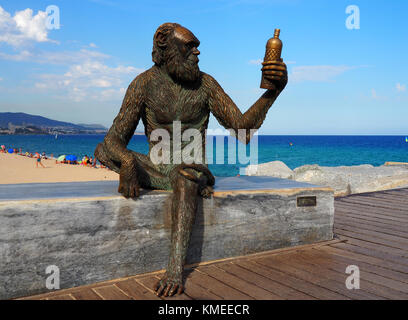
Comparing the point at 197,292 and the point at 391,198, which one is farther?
the point at 391,198

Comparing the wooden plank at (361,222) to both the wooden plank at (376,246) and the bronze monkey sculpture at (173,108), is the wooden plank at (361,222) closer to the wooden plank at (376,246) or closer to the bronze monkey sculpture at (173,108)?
the wooden plank at (376,246)

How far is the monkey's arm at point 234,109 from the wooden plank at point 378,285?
127 cm

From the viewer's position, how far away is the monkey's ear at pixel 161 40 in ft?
9.36

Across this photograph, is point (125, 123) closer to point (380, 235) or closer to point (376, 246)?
point (376, 246)

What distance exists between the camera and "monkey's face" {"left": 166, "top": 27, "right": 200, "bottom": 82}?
279cm

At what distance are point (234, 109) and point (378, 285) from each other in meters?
1.63

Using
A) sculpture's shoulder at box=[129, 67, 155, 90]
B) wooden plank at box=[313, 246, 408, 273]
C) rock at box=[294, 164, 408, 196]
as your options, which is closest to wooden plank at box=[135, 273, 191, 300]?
sculpture's shoulder at box=[129, 67, 155, 90]

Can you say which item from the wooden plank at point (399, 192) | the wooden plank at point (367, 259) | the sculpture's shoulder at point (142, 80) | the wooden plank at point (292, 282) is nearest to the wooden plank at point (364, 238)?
the wooden plank at point (367, 259)

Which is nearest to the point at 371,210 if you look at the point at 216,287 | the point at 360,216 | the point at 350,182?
the point at 360,216

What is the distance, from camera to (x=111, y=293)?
7.70 feet

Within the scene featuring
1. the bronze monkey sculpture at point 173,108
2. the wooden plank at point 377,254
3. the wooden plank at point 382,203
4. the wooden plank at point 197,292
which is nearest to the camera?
the wooden plank at point 197,292

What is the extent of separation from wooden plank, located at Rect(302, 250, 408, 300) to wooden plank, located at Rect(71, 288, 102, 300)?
1.71 meters

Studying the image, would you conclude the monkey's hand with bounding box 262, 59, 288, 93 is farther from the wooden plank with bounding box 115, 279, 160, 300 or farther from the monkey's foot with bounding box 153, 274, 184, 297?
the wooden plank with bounding box 115, 279, 160, 300
